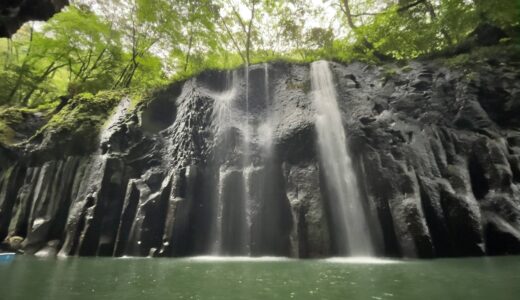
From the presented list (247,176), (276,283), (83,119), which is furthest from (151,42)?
(276,283)

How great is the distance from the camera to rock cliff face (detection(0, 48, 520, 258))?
9737 mm

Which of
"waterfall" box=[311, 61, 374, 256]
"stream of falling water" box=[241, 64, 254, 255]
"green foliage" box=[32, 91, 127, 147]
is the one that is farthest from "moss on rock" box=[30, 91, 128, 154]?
"waterfall" box=[311, 61, 374, 256]

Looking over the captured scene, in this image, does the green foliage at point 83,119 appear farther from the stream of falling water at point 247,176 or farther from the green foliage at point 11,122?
the stream of falling water at point 247,176

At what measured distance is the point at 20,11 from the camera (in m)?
5.02

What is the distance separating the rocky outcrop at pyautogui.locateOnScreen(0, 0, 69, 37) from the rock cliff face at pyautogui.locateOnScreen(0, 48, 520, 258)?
25.6ft

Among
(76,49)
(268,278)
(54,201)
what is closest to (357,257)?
(268,278)

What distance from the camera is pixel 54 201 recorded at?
1348cm

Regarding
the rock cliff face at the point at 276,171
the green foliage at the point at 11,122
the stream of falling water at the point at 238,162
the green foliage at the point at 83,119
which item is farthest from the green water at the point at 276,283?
the green foliage at the point at 11,122

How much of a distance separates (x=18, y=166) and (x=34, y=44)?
11.0 metres

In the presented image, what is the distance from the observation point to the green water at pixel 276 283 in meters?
4.59

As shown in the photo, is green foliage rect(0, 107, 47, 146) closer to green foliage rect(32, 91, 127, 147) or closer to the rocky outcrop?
green foliage rect(32, 91, 127, 147)

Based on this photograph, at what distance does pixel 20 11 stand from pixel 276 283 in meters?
6.37

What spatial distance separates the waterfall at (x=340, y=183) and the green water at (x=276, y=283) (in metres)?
2.89

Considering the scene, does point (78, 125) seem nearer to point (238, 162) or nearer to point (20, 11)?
point (238, 162)
